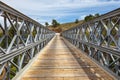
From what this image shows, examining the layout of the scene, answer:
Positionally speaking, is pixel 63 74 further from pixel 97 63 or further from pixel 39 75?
pixel 97 63

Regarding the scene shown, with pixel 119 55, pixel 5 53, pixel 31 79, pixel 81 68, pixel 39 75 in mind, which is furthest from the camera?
pixel 81 68

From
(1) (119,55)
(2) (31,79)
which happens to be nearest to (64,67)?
(2) (31,79)

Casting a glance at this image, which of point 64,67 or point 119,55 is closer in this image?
point 119,55

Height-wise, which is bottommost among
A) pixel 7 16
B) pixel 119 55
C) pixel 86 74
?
pixel 86 74

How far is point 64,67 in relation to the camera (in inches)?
307

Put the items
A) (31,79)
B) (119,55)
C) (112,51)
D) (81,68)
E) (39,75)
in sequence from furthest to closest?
(81,68) → (39,75) → (31,79) → (112,51) → (119,55)

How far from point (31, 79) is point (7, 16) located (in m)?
2.02

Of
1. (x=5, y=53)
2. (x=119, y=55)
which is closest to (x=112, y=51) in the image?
(x=119, y=55)

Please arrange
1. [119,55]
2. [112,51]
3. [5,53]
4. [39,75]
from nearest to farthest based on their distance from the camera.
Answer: [5,53], [119,55], [112,51], [39,75]

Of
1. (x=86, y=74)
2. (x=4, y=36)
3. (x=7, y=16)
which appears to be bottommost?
(x=86, y=74)

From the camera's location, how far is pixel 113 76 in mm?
5898

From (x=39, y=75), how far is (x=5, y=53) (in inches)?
82.1

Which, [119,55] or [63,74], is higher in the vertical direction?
[119,55]

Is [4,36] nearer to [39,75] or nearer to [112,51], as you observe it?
[39,75]
